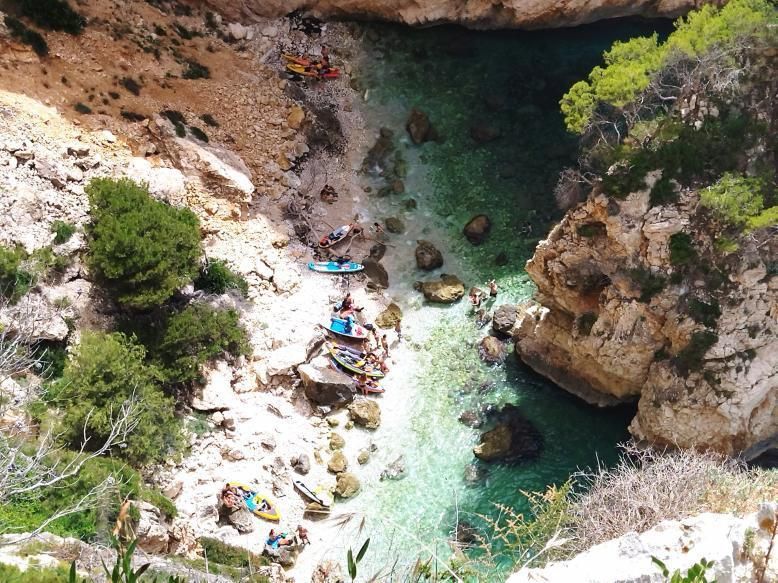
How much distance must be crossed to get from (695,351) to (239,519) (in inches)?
495

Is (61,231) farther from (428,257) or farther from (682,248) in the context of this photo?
(682,248)

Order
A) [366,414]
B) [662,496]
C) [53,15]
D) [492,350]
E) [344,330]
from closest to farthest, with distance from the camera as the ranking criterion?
[662,496], [366,414], [53,15], [492,350], [344,330]

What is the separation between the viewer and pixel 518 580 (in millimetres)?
10547

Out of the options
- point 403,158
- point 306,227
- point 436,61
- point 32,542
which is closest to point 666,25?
point 436,61

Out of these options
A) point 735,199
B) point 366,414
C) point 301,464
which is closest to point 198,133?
point 366,414

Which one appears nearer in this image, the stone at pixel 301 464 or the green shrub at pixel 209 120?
the stone at pixel 301 464

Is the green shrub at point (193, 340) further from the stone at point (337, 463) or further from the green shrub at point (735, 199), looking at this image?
the green shrub at point (735, 199)

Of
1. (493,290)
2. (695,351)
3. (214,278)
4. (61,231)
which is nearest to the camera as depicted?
(695,351)

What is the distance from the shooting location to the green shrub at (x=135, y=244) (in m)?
19.7

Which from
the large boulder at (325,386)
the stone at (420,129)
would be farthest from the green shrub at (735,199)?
the stone at (420,129)

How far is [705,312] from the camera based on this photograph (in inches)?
733

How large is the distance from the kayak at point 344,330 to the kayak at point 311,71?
10.5 m

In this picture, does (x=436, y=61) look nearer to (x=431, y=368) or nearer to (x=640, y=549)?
(x=431, y=368)

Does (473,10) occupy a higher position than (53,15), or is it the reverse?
(473,10)
